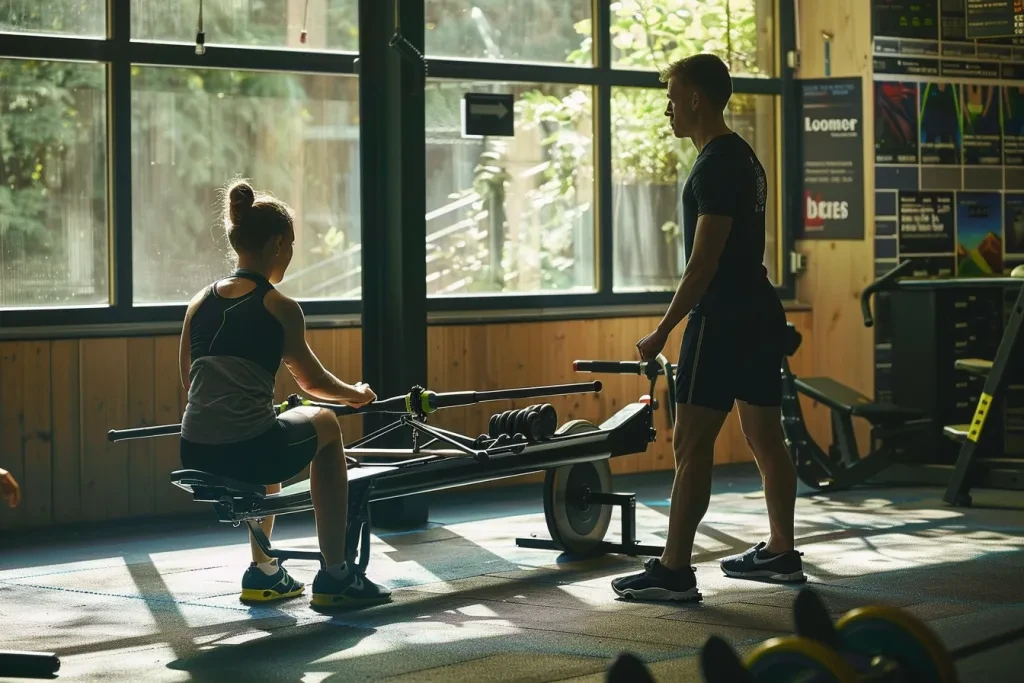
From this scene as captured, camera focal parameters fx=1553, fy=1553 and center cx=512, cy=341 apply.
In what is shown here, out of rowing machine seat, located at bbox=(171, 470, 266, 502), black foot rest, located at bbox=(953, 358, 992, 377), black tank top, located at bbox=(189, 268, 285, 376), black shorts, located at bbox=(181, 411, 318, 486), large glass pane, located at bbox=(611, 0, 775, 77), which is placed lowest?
rowing machine seat, located at bbox=(171, 470, 266, 502)

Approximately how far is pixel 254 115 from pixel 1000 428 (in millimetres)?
4613

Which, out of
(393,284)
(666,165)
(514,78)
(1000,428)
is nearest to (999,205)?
(1000,428)

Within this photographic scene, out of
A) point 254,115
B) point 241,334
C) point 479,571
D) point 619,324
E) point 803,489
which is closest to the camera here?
point 241,334

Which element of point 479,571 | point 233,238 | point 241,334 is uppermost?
point 233,238

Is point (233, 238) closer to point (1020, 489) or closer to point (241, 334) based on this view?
point (241, 334)

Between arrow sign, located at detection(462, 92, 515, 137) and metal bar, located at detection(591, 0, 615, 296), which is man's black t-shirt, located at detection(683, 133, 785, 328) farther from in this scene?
metal bar, located at detection(591, 0, 615, 296)

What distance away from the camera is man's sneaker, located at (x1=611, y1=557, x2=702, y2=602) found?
202 inches

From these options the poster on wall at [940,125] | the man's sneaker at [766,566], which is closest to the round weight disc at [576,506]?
the man's sneaker at [766,566]

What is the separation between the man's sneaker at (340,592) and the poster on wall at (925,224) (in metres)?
5.00

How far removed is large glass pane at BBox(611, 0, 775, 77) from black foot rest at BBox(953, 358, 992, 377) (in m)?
2.32

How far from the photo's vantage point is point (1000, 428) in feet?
29.6

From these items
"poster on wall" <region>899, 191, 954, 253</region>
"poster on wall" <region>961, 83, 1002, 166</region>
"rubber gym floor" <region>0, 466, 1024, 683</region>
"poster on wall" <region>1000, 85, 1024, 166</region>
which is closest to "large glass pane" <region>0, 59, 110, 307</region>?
"rubber gym floor" <region>0, 466, 1024, 683</region>

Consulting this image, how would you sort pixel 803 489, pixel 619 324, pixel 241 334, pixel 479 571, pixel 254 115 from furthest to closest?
pixel 619 324 → pixel 803 489 → pixel 254 115 → pixel 479 571 → pixel 241 334

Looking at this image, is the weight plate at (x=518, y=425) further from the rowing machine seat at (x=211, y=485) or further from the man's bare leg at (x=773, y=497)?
the rowing machine seat at (x=211, y=485)
